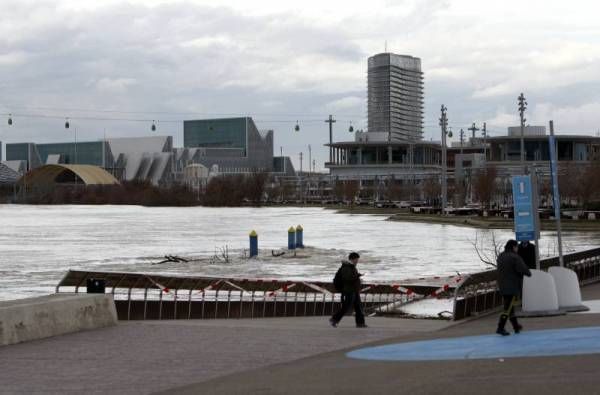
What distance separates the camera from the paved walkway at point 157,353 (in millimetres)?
11211

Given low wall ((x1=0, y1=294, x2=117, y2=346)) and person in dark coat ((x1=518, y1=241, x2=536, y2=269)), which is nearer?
low wall ((x1=0, y1=294, x2=117, y2=346))

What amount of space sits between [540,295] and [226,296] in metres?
10.8

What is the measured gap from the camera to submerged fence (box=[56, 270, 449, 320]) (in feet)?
77.5

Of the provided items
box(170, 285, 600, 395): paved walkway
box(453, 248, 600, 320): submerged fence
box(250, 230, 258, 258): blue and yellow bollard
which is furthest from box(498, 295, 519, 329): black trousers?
box(250, 230, 258, 258): blue and yellow bollard

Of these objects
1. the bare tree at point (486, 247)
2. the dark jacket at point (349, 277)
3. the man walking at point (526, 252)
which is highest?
the man walking at point (526, 252)

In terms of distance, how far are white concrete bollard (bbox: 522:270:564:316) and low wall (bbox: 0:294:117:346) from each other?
315 inches

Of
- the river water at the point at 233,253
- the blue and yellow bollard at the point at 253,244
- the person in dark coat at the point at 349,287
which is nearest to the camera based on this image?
the person in dark coat at the point at 349,287

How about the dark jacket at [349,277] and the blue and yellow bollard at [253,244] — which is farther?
the blue and yellow bollard at [253,244]

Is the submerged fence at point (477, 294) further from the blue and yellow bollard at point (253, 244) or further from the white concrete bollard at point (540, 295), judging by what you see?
the blue and yellow bollard at point (253, 244)

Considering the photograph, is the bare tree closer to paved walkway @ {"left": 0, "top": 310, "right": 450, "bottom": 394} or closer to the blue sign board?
the blue sign board

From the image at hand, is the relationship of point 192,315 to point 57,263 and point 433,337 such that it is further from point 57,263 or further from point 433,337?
point 57,263

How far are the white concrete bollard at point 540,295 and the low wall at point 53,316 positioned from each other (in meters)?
8.01

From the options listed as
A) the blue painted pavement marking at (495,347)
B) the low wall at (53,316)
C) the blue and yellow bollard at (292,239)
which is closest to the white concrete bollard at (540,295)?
the blue painted pavement marking at (495,347)

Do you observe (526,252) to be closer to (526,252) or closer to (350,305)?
(526,252)
